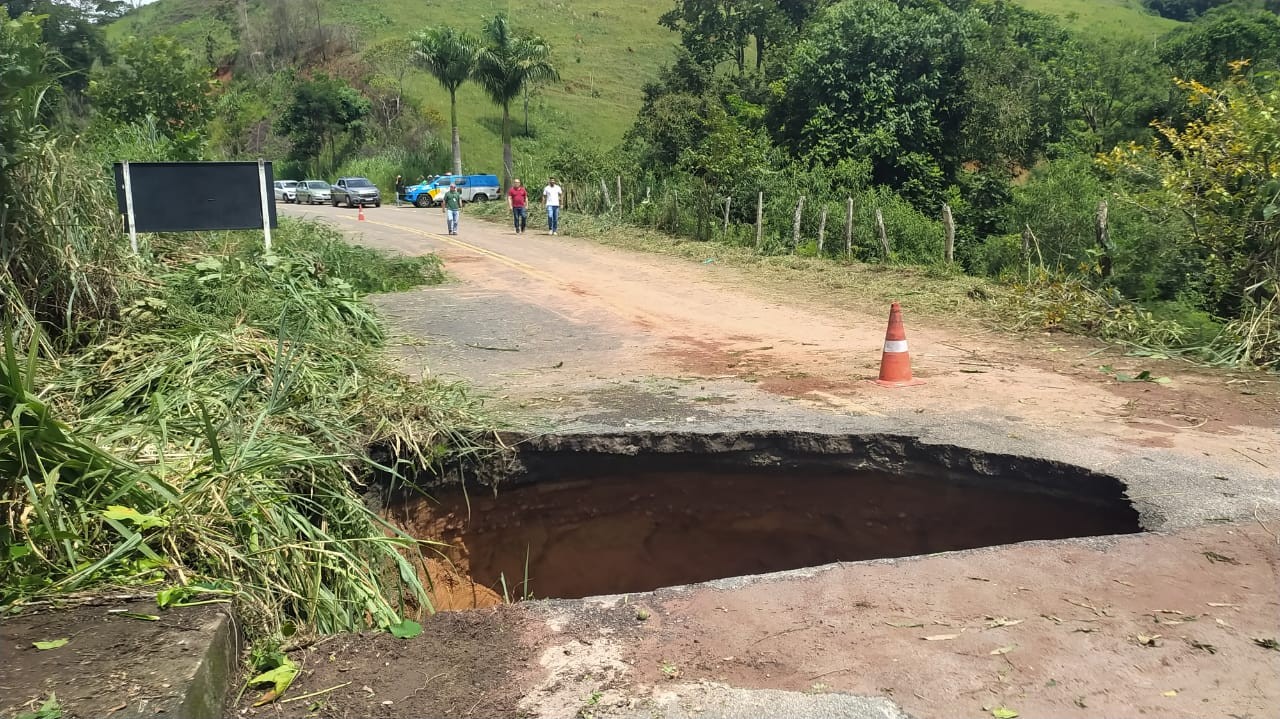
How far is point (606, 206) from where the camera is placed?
2672 cm

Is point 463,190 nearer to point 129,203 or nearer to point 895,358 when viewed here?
point 129,203

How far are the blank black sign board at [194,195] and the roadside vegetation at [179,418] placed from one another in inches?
16.3

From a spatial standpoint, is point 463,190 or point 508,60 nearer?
point 508,60

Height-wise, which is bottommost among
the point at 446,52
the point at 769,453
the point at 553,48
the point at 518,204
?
the point at 769,453

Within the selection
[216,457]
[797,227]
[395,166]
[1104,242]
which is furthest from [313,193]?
[216,457]

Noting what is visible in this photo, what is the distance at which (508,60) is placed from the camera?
35094 millimetres

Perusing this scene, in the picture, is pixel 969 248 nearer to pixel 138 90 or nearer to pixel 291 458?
pixel 138 90

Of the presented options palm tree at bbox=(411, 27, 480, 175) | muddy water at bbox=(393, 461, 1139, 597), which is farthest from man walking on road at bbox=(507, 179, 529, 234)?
muddy water at bbox=(393, 461, 1139, 597)

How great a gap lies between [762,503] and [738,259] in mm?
12227

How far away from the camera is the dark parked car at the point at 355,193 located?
3866 cm

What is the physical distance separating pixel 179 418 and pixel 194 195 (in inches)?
204

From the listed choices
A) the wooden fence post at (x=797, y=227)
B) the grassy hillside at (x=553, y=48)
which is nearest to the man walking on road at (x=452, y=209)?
the wooden fence post at (x=797, y=227)

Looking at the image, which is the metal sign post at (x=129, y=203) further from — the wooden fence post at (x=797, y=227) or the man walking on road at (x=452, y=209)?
the man walking on road at (x=452, y=209)

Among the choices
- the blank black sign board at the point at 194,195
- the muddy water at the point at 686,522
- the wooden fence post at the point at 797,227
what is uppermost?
the blank black sign board at the point at 194,195
